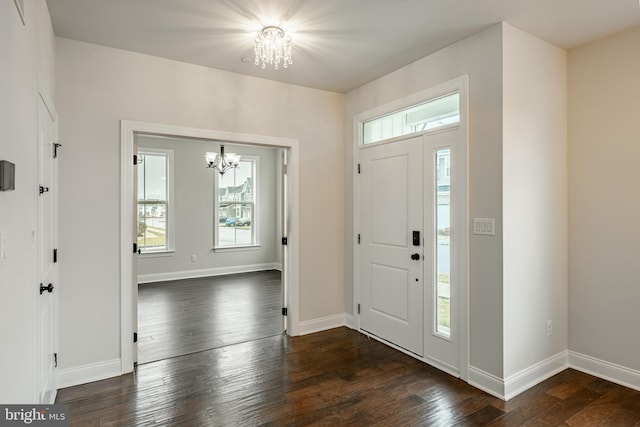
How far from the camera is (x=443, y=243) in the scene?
10.3 feet

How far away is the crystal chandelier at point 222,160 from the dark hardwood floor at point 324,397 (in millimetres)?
3988

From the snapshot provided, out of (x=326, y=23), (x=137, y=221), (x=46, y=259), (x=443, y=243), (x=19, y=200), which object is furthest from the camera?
(x=137, y=221)

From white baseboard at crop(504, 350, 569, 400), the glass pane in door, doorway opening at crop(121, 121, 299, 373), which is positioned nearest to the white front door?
the glass pane in door

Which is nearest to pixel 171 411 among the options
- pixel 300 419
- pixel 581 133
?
pixel 300 419

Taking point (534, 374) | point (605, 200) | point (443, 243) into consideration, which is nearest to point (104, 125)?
point (443, 243)

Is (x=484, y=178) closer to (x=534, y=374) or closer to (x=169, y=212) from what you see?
(x=534, y=374)

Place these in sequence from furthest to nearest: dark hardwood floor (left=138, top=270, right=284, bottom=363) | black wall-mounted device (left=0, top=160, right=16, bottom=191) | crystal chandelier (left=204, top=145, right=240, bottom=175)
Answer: crystal chandelier (left=204, top=145, right=240, bottom=175)
dark hardwood floor (left=138, top=270, right=284, bottom=363)
black wall-mounted device (left=0, top=160, right=16, bottom=191)

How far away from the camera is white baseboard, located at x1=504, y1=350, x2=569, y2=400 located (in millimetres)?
2645

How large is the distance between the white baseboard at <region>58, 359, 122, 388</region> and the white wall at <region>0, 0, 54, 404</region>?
3.86ft

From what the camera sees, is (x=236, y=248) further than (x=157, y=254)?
Yes

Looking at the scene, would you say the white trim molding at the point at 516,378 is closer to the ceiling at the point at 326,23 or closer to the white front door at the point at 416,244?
the white front door at the point at 416,244

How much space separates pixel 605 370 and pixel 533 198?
1550mm

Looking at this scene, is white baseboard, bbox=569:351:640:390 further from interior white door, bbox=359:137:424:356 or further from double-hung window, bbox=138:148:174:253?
double-hung window, bbox=138:148:174:253

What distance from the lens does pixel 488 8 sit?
2.44m
